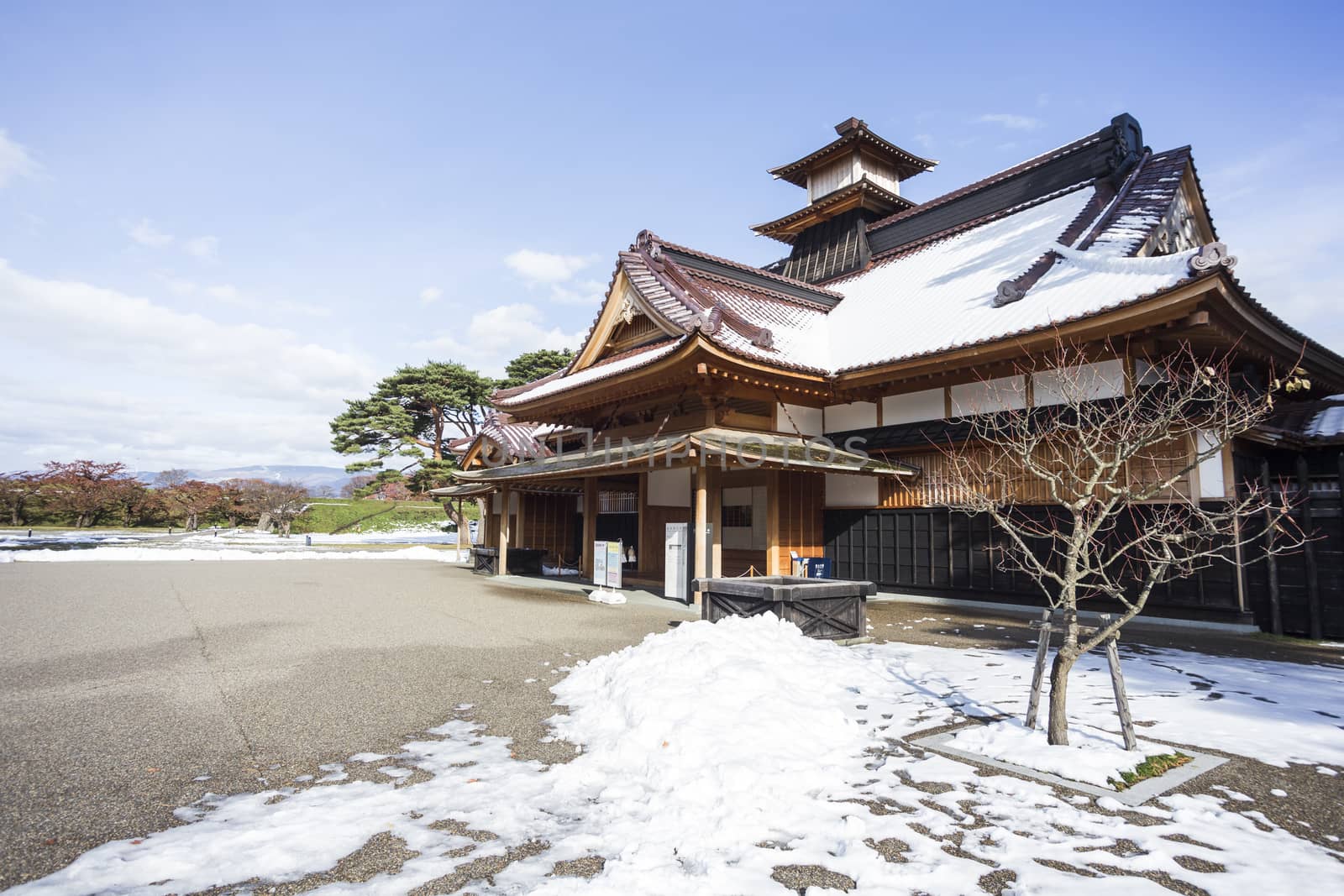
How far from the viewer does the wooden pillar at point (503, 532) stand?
16.9 m

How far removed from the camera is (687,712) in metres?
4.68

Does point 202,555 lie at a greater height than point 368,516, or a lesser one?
lesser

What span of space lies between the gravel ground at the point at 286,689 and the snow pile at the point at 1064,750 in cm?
36

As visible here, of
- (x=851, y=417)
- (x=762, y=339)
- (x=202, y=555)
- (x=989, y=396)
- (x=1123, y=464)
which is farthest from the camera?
(x=202, y=555)

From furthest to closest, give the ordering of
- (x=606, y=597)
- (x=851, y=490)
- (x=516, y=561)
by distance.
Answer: (x=516, y=561), (x=851, y=490), (x=606, y=597)

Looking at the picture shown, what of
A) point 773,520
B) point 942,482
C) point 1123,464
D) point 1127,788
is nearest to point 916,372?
point 942,482

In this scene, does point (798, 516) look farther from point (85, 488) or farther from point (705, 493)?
point (85, 488)

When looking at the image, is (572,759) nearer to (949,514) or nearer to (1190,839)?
(1190,839)

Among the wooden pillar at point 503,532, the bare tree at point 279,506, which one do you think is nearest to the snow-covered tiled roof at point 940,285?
the wooden pillar at point 503,532

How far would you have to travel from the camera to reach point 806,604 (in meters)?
7.81

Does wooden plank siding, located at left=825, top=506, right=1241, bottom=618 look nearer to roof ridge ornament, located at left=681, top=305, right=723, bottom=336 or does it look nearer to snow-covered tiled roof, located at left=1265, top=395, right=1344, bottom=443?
snow-covered tiled roof, located at left=1265, top=395, right=1344, bottom=443

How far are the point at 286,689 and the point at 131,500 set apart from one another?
1596 inches

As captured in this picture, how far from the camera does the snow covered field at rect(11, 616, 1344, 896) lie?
280 cm

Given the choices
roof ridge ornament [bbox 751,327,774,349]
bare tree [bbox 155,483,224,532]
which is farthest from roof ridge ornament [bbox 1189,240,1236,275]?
bare tree [bbox 155,483,224,532]
